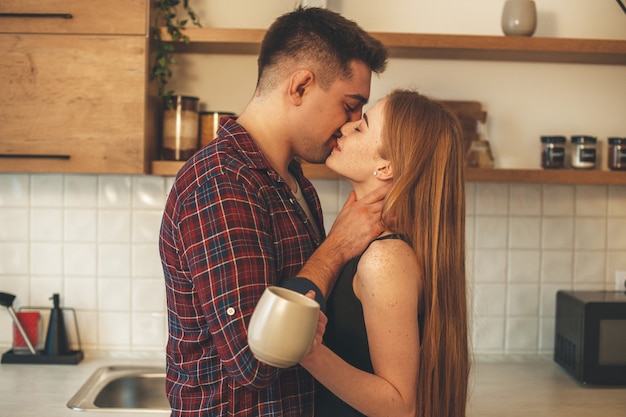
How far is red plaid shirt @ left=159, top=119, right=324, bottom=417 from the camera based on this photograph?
3.84 feet

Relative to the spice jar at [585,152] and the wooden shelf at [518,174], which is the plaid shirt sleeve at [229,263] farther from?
the spice jar at [585,152]

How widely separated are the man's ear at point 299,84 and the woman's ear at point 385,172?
0.73 feet

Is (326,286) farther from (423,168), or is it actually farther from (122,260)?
(122,260)

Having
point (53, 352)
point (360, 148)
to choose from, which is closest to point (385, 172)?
point (360, 148)

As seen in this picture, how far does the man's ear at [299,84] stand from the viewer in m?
1.48

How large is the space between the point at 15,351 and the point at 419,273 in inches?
63.8

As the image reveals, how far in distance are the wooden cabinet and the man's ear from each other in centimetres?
77

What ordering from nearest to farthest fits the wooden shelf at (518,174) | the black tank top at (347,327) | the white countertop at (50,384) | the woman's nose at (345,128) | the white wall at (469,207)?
the black tank top at (347,327) → the woman's nose at (345,128) → the white countertop at (50,384) → the wooden shelf at (518,174) → the white wall at (469,207)

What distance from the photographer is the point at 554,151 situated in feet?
7.68

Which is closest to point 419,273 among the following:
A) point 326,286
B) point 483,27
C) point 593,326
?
point 326,286

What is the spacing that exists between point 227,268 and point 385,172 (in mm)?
446

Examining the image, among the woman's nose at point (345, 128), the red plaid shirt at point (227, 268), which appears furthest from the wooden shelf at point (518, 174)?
the red plaid shirt at point (227, 268)

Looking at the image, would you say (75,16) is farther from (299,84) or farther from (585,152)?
(585,152)

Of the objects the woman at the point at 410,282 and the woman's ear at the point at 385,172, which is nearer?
the woman at the point at 410,282
